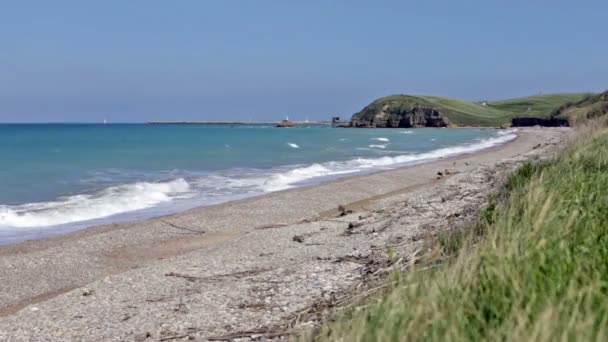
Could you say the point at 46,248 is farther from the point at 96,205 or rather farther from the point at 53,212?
the point at 96,205

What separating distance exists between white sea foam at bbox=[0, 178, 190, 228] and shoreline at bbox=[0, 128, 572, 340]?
8.45ft

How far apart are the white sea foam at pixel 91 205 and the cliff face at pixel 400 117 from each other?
13546 centimetres

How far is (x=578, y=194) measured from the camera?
5742 mm

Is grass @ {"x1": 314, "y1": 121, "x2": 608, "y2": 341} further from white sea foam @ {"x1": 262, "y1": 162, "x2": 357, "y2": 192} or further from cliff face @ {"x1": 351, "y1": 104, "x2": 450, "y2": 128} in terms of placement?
cliff face @ {"x1": 351, "y1": 104, "x2": 450, "y2": 128}

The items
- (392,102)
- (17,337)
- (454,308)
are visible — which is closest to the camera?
(454,308)

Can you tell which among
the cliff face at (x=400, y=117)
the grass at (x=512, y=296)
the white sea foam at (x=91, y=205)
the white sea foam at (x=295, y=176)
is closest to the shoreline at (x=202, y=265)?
the grass at (x=512, y=296)

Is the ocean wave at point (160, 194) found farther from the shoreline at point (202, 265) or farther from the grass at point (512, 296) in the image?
the grass at point (512, 296)

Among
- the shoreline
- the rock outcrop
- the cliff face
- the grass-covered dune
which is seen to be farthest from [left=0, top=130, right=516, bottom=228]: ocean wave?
the cliff face

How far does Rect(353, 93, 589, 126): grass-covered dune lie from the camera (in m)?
154

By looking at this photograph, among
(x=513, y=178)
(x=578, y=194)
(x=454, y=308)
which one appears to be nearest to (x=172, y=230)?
(x=513, y=178)

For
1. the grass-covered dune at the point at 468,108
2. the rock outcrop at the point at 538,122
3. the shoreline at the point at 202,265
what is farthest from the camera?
the grass-covered dune at the point at 468,108

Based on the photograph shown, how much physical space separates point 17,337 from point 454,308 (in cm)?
526

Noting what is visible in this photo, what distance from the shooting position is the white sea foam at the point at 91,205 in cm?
1650

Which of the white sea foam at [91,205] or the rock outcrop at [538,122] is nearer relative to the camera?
the white sea foam at [91,205]
